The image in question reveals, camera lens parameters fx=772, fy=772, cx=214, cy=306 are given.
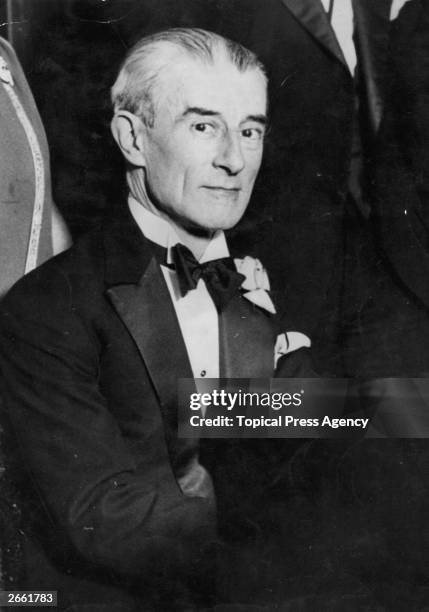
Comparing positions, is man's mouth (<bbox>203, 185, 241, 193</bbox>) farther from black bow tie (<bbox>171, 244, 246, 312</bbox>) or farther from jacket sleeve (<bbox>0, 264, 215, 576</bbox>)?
jacket sleeve (<bbox>0, 264, 215, 576</bbox>)

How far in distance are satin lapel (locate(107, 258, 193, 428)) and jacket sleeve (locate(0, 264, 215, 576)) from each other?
3.5 inches

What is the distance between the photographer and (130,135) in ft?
5.16

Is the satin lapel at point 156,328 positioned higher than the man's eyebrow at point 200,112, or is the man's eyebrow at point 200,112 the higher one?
the man's eyebrow at point 200,112

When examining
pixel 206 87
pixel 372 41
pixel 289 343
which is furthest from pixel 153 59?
pixel 289 343

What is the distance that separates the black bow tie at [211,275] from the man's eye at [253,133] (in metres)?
0.25

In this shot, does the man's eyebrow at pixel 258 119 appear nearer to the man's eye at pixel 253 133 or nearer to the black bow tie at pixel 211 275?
the man's eye at pixel 253 133

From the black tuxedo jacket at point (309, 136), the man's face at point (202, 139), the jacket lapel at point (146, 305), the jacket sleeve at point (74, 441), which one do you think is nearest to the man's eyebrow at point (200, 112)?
the man's face at point (202, 139)

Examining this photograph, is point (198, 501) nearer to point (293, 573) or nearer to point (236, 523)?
point (236, 523)

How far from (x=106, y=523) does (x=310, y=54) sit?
1054 mm

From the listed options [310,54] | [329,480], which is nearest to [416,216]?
[310,54]

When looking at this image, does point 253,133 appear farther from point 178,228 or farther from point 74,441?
point 74,441

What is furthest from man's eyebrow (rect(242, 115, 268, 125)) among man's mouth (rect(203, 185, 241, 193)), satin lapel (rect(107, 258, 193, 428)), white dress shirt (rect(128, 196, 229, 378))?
satin lapel (rect(107, 258, 193, 428))

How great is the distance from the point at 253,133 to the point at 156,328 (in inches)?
17.7

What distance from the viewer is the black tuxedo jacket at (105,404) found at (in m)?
1.55
